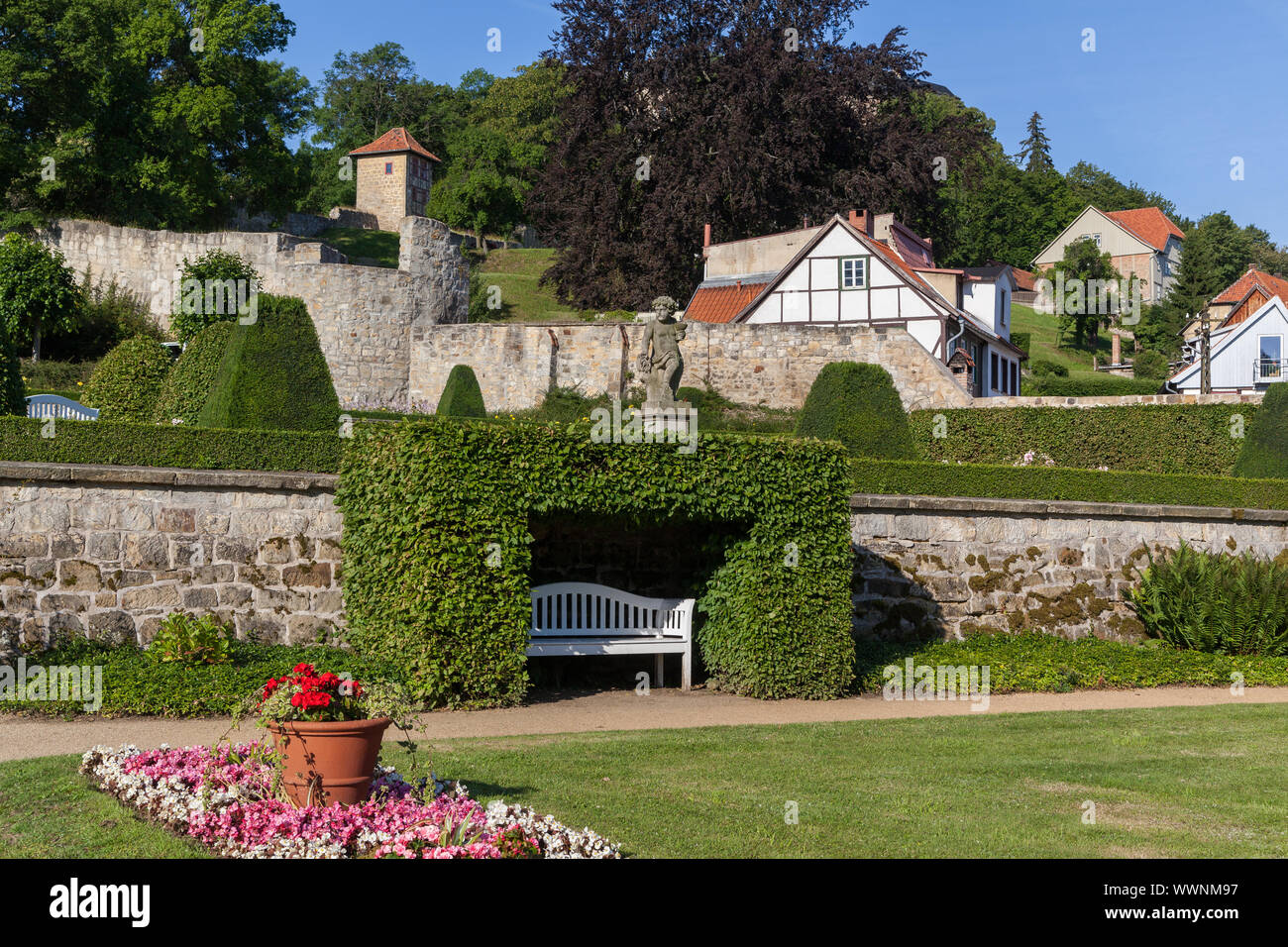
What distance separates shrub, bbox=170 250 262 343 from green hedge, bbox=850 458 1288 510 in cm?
1853

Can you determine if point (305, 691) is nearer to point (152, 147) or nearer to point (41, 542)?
point (41, 542)

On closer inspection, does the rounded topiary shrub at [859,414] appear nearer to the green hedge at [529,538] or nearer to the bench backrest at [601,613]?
the green hedge at [529,538]

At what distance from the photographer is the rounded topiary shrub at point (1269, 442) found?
57.2ft

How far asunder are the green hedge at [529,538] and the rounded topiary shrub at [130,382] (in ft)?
27.8

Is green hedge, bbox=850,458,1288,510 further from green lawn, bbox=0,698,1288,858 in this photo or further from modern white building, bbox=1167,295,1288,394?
modern white building, bbox=1167,295,1288,394

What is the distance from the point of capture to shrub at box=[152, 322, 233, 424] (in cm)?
1622

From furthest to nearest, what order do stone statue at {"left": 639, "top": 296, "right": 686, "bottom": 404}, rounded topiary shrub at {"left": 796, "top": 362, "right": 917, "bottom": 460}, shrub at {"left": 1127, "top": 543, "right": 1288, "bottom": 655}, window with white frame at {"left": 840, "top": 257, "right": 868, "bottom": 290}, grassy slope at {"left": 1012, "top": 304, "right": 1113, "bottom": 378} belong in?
A: grassy slope at {"left": 1012, "top": 304, "right": 1113, "bottom": 378}, window with white frame at {"left": 840, "top": 257, "right": 868, "bottom": 290}, rounded topiary shrub at {"left": 796, "top": 362, "right": 917, "bottom": 460}, shrub at {"left": 1127, "top": 543, "right": 1288, "bottom": 655}, stone statue at {"left": 639, "top": 296, "right": 686, "bottom": 404}

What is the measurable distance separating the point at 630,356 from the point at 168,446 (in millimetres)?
16178

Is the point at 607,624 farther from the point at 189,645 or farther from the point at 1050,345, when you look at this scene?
the point at 1050,345

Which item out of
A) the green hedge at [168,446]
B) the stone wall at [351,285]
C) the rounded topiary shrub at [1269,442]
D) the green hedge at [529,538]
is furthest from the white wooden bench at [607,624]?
the stone wall at [351,285]

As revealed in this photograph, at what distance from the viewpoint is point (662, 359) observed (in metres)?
12.3

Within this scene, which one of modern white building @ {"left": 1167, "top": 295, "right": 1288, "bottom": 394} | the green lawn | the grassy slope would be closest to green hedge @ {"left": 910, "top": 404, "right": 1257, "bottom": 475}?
the green lawn

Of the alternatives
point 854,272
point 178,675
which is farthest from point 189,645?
point 854,272

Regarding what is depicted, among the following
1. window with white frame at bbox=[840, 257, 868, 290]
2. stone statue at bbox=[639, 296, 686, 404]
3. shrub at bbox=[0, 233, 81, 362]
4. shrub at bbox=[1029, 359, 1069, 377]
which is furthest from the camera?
shrub at bbox=[1029, 359, 1069, 377]
